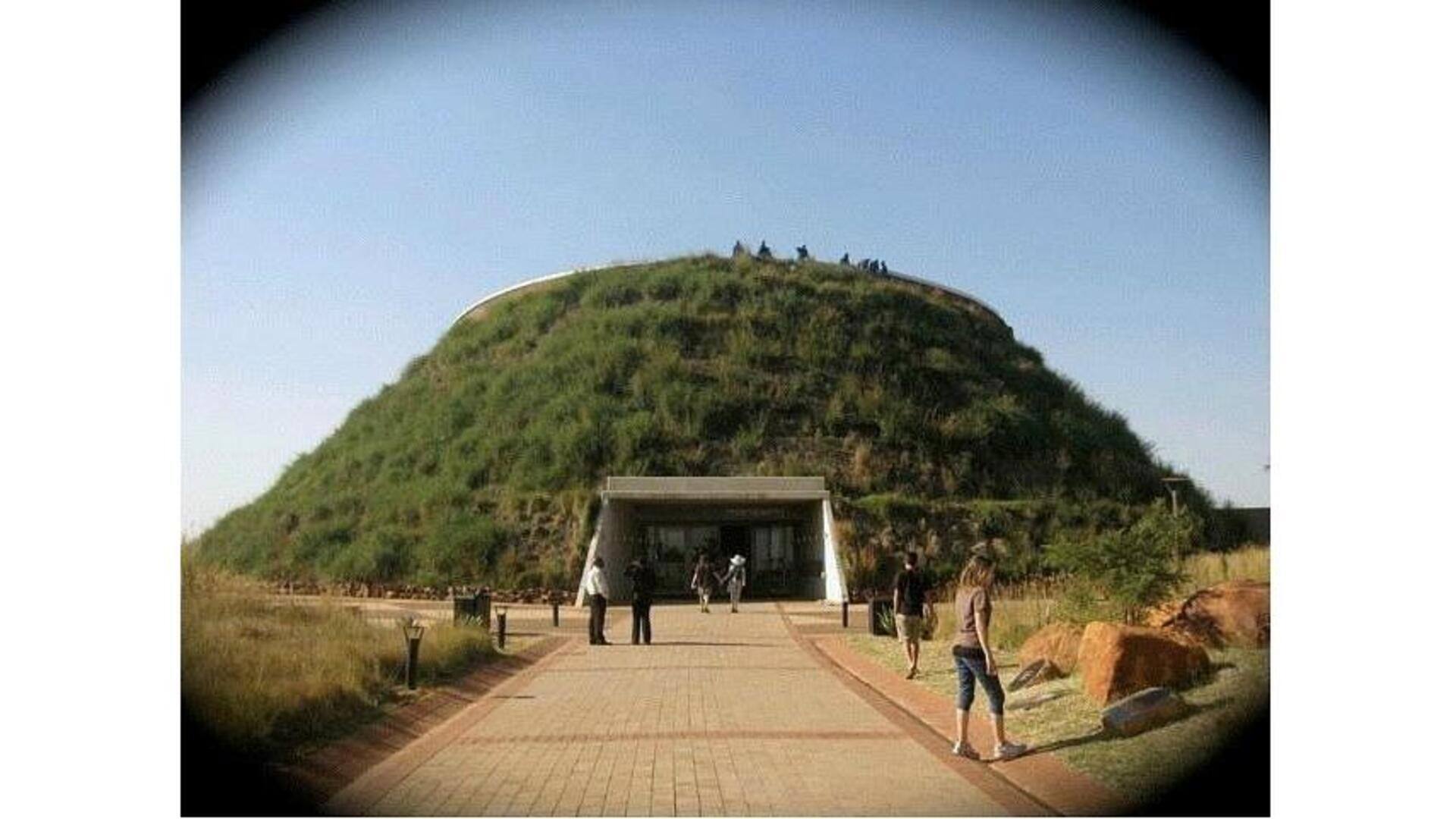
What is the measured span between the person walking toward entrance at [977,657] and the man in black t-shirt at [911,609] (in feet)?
15.9

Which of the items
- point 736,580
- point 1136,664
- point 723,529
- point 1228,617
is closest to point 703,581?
point 736,580

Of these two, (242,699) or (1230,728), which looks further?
(242,699)

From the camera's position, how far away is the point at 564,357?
133 ft

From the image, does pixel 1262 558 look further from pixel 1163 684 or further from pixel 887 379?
pixel 887 379

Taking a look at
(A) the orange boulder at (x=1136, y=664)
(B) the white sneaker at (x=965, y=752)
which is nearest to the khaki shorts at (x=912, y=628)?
(A) the orange boulder at (x=1136, y=664)

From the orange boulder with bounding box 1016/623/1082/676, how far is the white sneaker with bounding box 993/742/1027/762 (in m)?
2.88

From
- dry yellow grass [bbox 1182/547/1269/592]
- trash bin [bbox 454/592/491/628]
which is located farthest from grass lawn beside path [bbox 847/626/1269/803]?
trash bin [bbox 454/592/491/628]

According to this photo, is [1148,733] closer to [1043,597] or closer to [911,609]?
[911,609]

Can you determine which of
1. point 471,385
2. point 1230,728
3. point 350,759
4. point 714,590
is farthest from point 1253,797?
point 471,385

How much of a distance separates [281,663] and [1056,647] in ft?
23.9

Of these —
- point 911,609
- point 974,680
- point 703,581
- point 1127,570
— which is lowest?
point 703,581

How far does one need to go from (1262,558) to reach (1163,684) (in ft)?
29.0

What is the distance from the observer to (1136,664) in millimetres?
10633

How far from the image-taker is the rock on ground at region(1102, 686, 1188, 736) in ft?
31.4
